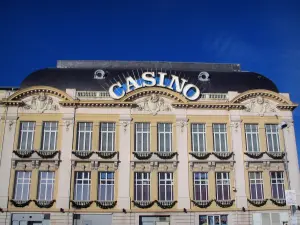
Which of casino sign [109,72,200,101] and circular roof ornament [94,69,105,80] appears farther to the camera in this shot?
circular roof ornament [94,69,105,80]

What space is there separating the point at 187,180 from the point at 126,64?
1755 cm

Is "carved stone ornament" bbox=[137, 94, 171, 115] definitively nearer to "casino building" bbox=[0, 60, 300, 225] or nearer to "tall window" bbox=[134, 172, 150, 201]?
"casino building" bbox=[0, 60, 300, 225]

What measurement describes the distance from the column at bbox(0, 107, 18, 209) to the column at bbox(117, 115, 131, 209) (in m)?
10.8

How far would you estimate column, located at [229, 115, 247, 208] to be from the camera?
3634 centimetres

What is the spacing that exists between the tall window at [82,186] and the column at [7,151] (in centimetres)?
653

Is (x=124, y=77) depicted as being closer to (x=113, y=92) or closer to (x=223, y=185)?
(x=113, y=92)

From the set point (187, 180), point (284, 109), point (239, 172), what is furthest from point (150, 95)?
point (284, 109)

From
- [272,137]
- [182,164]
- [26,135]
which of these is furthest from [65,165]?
[272,137]

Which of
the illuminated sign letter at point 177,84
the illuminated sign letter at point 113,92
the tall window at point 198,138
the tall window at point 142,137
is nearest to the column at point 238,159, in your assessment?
the tall window at point 198,138

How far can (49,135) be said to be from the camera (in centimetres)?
3769

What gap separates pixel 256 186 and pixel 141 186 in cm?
1168

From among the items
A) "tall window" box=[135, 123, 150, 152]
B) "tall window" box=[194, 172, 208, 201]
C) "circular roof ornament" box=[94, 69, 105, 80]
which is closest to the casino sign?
"circular roof ornament" box=[94, 69, 105, 80]

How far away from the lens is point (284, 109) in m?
39.9

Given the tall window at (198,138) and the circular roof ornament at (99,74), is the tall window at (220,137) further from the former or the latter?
the circular roof ornament at (99,74)
